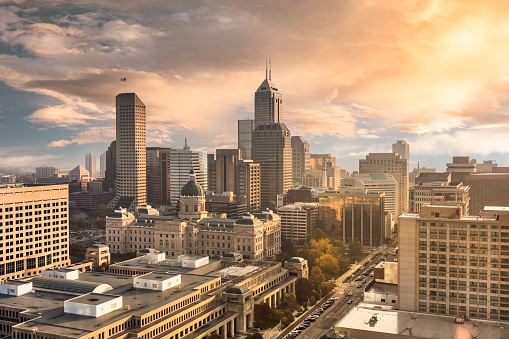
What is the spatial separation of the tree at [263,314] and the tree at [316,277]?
29.2 metres

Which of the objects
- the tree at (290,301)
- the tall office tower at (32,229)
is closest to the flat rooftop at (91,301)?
the tree at (290,301)

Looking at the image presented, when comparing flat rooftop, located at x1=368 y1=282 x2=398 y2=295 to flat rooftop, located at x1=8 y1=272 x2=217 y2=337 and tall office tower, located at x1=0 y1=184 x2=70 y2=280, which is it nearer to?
flat rooftop, located at x1=8 y1=272 x2=217 y2=337

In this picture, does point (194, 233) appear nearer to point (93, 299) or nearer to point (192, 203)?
point (192, 203)

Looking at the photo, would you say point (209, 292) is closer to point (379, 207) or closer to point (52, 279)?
point (52, 279)

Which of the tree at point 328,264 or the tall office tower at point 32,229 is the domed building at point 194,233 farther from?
the tall office tower at point 32,229

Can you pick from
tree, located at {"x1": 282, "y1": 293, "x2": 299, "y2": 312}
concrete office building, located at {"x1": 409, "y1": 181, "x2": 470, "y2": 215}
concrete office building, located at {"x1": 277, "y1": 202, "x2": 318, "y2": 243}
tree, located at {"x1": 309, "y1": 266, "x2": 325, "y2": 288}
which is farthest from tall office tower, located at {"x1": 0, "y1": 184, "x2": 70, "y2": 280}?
concrete office building, located at {"x1": 409, "y1": 181, "x2": 470, "y2": 215}

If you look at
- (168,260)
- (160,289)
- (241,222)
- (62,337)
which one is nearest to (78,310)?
(62,337)

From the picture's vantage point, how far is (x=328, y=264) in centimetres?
14325

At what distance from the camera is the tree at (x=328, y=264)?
5620 inches

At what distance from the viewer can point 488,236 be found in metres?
83.2

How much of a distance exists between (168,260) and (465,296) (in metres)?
76.5

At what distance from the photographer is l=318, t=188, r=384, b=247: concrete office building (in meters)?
192

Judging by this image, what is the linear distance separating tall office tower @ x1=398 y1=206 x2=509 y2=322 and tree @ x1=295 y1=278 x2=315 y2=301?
3645 centimetres

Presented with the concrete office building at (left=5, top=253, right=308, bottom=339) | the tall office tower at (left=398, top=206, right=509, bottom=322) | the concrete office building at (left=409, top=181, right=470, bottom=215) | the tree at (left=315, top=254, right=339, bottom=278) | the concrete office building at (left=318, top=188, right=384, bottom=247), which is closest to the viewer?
the concrete office building at (left=5, top=253, right=308, bottom=339)
